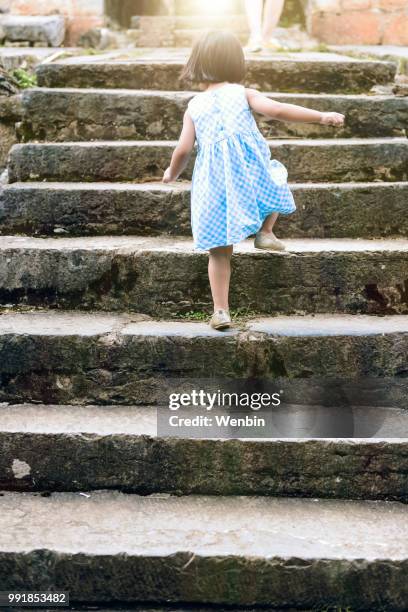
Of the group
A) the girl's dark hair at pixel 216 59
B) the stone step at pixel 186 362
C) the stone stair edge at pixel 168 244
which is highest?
the girl's dark hair at pixel 216 59

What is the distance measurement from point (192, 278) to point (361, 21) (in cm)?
439

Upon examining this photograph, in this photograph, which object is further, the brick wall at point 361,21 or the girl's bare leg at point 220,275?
the brick wall at point 361,21

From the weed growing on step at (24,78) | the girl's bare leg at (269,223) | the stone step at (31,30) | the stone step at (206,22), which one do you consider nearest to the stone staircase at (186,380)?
the girl's bare leg at (269,223)

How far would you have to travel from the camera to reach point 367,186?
Answer: 3.39 m

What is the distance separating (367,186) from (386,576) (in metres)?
1.83

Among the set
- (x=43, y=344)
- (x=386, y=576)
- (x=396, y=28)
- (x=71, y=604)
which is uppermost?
(x=396, y=28)

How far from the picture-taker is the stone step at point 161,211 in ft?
11.1

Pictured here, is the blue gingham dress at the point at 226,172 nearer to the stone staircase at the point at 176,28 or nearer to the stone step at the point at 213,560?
the stone step at the point at 213,560

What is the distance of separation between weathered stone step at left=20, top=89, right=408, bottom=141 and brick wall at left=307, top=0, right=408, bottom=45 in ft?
9.25

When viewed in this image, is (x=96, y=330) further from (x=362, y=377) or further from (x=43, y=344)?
(x=362, y=377)

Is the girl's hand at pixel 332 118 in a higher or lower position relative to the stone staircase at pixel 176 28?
lower

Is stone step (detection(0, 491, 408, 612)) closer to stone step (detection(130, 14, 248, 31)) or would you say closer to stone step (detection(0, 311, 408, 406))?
stone step (detection(0, 311, 408, 406))

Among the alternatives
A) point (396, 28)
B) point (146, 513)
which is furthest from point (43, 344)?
point (396, 28)
